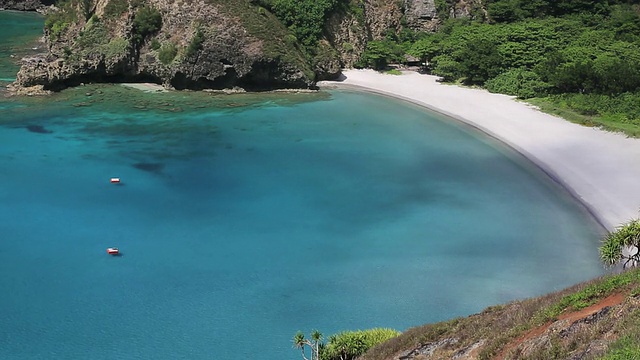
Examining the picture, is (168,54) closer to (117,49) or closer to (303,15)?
(117,49)

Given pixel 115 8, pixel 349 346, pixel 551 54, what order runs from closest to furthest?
pixel 349 346 → pixel 551 54 → pixel 115 8

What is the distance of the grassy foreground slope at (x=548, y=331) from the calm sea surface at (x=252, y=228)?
25.0ft

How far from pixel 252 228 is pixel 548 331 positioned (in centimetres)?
2107

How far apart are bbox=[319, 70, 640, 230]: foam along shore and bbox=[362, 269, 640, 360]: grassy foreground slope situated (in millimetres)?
Result: 18164

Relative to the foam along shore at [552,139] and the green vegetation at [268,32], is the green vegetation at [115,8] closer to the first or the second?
the green vegetation at [268,32]

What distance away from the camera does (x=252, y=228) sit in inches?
1314

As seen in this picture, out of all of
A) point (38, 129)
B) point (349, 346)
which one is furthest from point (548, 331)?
point (38, 129)

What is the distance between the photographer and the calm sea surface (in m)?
25.4

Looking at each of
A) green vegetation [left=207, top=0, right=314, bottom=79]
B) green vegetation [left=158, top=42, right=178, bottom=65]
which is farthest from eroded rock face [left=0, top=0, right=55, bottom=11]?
green vegetation [left=207, top=0, right=314, bottom=79]

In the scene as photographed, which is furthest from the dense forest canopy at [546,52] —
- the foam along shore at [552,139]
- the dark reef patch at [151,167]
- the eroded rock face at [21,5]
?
the eroded rock face at [21,5]

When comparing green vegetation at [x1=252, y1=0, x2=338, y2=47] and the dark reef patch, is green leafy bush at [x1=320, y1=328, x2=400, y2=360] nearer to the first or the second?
the dark reef patch

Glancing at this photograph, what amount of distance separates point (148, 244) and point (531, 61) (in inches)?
1592

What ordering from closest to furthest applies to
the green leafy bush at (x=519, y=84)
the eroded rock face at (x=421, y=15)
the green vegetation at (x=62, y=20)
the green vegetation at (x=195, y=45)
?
the green leafy bush at (x=519, y=84), the green vegetation at (x=195, y=45), the green vegetation at (x=62, y=20), the eroded rock face at (x=421, y=15)

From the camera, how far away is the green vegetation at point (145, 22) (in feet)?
192
